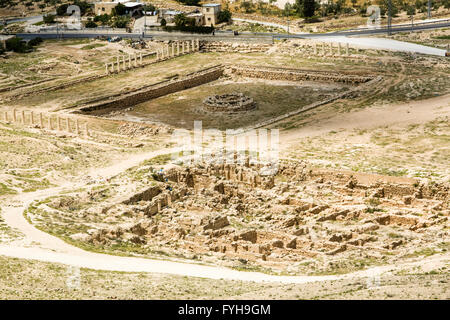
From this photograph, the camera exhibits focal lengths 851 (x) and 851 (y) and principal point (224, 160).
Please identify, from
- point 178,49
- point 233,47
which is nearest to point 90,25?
point 178,49

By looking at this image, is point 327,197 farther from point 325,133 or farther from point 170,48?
point 170,48

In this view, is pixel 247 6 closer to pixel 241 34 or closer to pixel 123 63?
pixel 241 34

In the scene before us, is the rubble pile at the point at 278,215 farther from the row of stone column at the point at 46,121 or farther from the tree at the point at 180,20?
the tree at the point at 180,20

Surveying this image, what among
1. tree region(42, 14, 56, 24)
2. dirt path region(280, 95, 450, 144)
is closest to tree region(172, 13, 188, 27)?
tree region(42, 14, 56, 24)

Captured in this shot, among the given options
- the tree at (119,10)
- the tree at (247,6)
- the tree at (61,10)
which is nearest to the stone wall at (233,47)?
the tree at (119,10)

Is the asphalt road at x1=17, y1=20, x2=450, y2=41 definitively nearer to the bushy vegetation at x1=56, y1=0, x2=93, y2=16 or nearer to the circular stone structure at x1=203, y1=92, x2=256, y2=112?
the bushy vegetation at x1=56, y1=0, x2=93, y2=16
